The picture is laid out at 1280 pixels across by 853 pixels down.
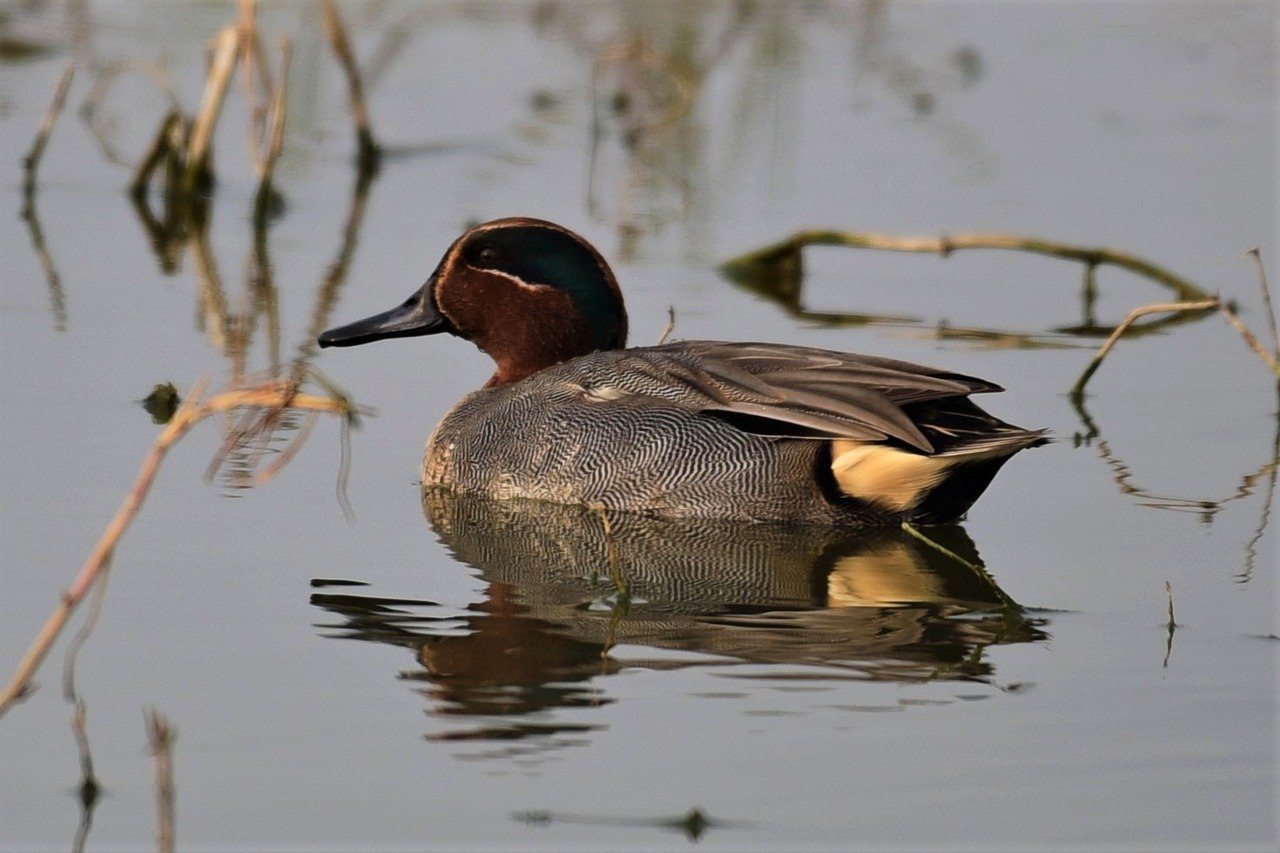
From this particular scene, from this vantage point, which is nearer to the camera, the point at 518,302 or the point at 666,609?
the point at 666,609

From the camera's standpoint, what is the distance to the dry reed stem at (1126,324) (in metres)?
8.15

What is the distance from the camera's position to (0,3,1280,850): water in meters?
4.86

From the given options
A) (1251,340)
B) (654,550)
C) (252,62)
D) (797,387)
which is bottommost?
(654,550)

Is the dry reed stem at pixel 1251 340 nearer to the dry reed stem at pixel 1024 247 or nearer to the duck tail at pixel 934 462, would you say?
the dry reed stem at pixel 1024 247

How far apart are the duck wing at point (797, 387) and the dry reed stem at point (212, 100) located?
4.87m

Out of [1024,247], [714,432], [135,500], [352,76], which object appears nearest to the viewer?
[135,500]

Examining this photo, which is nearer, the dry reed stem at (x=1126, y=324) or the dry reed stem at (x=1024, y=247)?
the dry reed stem at (x=1126, y=324)

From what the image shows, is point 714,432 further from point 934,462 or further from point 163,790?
point 163,790

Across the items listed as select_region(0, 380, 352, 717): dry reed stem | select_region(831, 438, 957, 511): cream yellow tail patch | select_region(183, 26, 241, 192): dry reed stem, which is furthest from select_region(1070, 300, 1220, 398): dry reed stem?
select_region(183, 26, 241, 192): dry reed stem

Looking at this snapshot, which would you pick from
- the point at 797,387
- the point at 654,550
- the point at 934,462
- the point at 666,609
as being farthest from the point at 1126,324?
the point at 666,609

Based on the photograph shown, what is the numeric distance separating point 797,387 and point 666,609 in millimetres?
1347

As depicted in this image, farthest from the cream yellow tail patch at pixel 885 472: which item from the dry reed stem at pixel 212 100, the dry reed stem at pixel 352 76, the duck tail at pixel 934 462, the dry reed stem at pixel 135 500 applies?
the dry reed stem at pixel 352 76

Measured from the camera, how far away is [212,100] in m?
12.0

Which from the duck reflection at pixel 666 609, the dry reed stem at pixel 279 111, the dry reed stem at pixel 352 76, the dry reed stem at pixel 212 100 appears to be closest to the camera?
the duck reflection at pixel 666 609
